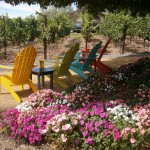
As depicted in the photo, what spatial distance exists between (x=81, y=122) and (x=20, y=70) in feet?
10.2

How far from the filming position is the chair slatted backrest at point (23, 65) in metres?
6.88

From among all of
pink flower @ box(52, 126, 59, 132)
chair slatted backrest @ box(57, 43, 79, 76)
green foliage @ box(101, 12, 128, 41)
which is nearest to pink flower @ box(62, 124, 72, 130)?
pink flower @ box(52, 126, 59, 132)

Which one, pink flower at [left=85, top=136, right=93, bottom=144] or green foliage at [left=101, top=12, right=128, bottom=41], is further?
green foliage at [left=101, top=12, right=128, bottom=41]

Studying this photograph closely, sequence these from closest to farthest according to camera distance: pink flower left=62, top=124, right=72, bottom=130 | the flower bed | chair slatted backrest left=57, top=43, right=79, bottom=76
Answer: the flower bed < pink flower left=62, top=124, right=72, bottom=130 < chair slatted backrest left=57, top=43, right=79, bottom=76

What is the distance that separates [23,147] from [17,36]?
2095cm

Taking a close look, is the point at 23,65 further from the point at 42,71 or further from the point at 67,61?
the point at 67,61

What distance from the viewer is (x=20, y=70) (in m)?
6.93

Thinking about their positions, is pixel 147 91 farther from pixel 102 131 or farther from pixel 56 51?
pixel 56 51

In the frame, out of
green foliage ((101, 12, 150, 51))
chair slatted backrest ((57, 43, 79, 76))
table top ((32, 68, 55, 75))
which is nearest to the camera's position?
table top ((32, 68, 55, 75))

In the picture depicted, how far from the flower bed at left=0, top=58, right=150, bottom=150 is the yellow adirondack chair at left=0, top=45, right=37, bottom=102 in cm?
149

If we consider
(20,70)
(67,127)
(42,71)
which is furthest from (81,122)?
(42,71)

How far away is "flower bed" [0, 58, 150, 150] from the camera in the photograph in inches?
151

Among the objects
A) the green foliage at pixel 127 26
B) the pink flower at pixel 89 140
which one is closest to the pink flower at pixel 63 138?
the pink flower at pixel 89 140

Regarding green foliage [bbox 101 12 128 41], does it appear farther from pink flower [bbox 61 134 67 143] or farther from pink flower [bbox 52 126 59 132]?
pink flower [bbox 61 134 67 143]
